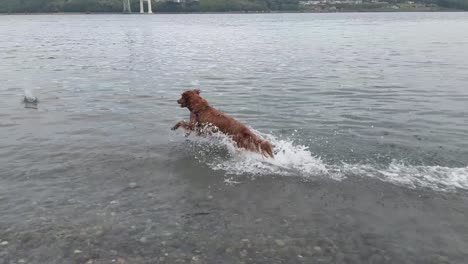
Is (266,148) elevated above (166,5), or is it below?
below

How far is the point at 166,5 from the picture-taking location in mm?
183625

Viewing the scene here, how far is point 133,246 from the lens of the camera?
19.6ft

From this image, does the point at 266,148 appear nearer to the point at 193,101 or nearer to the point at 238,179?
the point at 238,179

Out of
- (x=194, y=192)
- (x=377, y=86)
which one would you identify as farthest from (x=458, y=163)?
(x=377, y=86)

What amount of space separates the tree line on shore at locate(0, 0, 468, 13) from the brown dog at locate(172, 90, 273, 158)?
176448mm

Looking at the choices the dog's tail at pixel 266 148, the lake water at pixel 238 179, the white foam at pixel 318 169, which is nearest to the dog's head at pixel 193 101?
the lake water at pixel 238 179

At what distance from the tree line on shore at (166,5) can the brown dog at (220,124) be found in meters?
176

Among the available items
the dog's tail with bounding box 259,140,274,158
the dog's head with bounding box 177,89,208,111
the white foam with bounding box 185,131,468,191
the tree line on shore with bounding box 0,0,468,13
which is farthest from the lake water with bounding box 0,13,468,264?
the tree line on shore with bounding box 0,0,468,13

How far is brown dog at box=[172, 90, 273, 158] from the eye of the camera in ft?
30.6

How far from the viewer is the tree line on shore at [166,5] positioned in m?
173

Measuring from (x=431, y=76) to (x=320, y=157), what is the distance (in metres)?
13.8

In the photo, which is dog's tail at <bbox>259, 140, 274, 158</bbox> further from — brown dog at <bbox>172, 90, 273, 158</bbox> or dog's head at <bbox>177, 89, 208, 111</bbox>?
dog's head at <bbox>177, 89, 208, 111</bbox>

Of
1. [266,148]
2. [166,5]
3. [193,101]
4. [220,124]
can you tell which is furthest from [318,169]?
[166,5]

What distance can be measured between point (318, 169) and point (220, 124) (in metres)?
2.45
